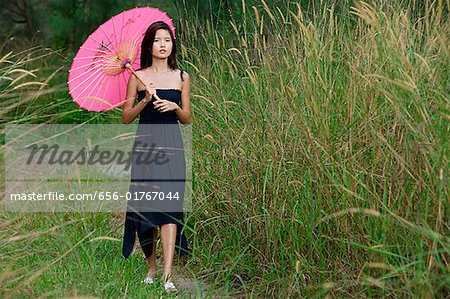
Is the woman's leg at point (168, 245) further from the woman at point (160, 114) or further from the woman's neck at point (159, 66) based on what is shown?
the woman's neck at point (159, 66)

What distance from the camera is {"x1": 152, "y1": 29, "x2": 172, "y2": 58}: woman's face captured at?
4.63 m

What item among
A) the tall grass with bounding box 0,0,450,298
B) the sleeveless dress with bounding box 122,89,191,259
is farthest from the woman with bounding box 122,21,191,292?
the tall grass with bounding box 0,0,450,298

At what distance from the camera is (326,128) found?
3961 mm

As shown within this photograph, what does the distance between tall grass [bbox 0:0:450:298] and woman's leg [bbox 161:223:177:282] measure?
24cm

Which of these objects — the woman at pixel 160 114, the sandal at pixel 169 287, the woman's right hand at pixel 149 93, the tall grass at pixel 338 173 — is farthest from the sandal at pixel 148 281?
the woman's right hand at pixel 149 93

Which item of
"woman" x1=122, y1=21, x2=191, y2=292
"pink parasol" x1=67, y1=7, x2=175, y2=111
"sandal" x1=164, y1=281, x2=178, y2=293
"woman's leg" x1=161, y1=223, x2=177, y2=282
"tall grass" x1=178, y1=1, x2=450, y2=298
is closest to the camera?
"tall grass" x1=178, y1=1, x2=450, y2=298

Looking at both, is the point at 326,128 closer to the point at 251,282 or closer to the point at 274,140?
the point at 274,140

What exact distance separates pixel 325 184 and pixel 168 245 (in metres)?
1.11

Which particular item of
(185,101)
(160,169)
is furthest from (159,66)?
(160,169)

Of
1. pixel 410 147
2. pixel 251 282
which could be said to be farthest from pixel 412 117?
pixel 251 282

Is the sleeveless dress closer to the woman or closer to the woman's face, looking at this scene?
the woman

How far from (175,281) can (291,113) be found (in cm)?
130

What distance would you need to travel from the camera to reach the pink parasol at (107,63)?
4738 millimetres

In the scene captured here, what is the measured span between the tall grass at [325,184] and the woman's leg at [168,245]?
24 cm
